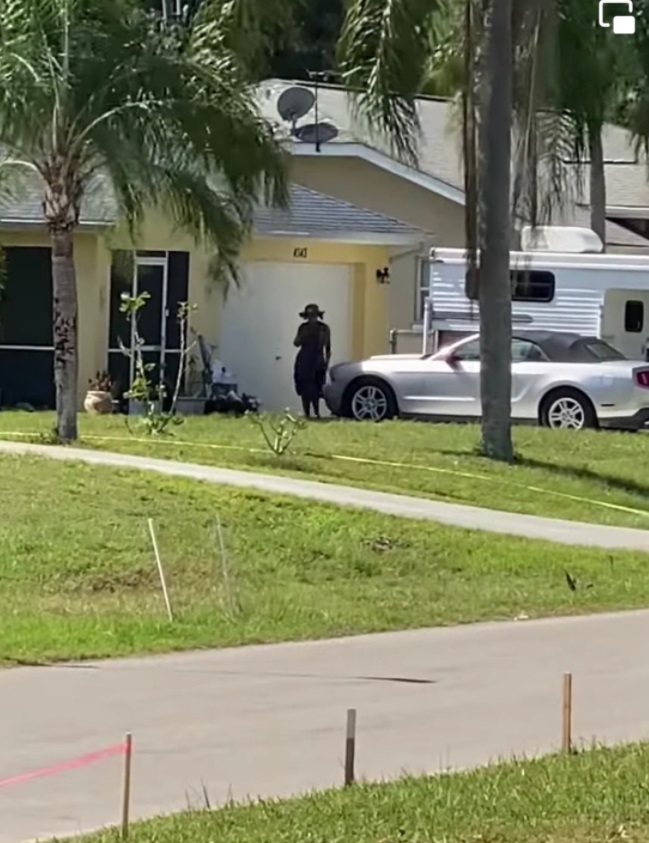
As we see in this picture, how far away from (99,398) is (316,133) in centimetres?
894

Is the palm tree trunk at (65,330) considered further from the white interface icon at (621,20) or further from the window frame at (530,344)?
the white interface icon at (621,20)

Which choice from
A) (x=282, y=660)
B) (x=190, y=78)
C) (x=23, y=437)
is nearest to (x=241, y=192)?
(x=190, y=78)

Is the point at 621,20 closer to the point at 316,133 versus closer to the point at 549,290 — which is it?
the point at 549,290

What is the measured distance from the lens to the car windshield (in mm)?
26547

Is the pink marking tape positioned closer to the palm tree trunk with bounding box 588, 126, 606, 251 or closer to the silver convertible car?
the silver convertible car

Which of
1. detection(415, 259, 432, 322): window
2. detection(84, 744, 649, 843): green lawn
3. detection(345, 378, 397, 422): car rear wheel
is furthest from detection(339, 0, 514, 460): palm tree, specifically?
detection(84, 744, 649, 843): green lawn

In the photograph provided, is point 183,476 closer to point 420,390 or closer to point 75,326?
point 75,326

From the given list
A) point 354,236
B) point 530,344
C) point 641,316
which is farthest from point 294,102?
point 530,344

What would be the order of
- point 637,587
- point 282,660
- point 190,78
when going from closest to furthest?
point 282,660 → point 637,587 → point 190,78

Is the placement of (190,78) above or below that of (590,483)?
above

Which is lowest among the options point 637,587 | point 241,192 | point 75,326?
point 637,587

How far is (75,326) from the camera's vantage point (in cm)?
2148

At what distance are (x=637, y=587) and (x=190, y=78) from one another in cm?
826

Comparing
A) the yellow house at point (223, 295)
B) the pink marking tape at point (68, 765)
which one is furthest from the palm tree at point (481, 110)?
the pink marking tape at point (68, 765)
